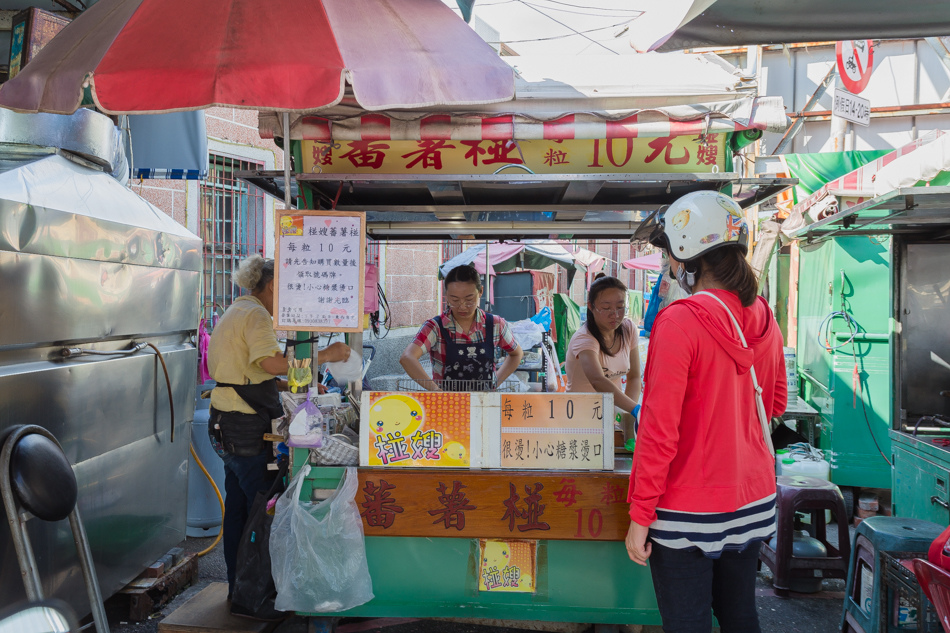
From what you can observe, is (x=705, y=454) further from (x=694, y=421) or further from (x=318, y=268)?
(x=318, y=268)

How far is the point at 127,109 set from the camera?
7.36 feet

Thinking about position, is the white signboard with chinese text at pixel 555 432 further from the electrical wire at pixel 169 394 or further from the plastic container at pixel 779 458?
the plastic container at pixel 779 458

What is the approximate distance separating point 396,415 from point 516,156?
4.68 feet

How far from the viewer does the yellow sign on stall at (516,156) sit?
3.17 metres

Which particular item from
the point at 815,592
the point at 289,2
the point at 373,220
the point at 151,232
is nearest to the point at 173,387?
the point at 151,232

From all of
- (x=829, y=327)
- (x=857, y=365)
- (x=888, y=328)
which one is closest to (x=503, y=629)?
(x=888, y=328)

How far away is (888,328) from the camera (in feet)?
17.2

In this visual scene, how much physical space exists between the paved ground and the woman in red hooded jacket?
1.15 metres

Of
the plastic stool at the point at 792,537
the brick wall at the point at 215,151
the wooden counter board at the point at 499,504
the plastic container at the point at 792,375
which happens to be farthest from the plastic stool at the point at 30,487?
the plastic container at the point at 792,375

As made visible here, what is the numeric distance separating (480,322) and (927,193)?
2550 millimetres

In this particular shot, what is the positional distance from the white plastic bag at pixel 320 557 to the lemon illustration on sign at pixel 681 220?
1.81 m


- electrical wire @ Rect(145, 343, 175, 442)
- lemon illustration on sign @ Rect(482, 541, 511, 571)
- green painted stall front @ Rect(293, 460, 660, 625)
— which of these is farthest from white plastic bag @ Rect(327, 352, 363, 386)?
electrical wire @ Rect(145, 343, 175, 442)

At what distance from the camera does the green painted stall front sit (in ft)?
9.65

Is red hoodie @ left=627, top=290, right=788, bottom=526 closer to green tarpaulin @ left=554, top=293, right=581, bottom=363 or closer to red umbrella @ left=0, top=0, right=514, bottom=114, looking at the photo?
red umbrella @ left=0, top=0, right=514, bottom=114
